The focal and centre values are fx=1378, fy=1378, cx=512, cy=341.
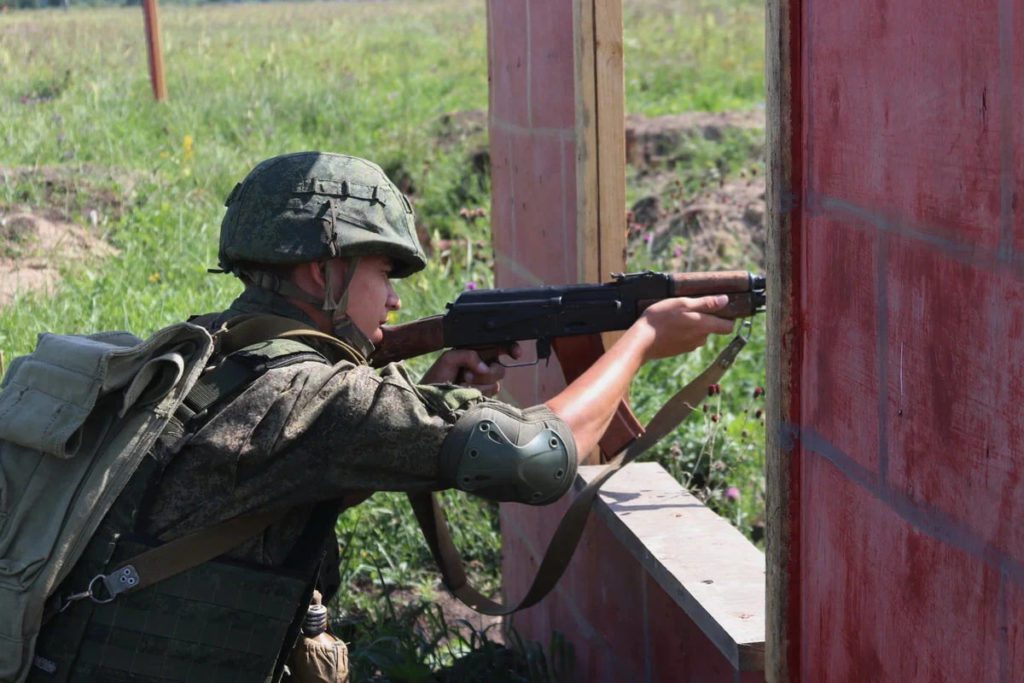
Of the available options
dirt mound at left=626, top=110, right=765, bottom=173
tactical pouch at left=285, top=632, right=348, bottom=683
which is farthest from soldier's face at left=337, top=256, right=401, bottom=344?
dirt mound at left=626, top=110, right=765, bottom=173

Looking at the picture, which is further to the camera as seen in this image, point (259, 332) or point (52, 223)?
point (52, 223)

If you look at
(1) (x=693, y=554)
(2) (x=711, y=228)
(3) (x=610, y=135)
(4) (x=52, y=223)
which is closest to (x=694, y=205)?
(2) (x=711, y=228)

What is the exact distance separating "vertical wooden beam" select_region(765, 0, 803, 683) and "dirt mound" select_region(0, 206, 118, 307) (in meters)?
4.98

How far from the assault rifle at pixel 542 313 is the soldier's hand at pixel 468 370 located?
0.03 metres

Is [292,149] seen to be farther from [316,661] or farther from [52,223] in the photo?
[316,661]

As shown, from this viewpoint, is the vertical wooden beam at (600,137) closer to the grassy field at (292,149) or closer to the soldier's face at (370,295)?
the soldier's face at (370,295)

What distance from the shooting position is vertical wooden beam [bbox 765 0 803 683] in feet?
7.04

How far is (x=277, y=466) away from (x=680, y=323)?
1122mm

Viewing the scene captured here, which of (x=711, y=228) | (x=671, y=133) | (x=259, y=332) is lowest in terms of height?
(x=711, y=228)

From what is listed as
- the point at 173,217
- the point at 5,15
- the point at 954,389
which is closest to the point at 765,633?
the point at 954,389

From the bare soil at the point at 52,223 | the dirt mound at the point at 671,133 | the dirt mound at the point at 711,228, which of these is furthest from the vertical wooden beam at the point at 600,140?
the dirt mound at the point at 671,133

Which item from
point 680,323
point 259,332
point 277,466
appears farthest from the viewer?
point 680,323

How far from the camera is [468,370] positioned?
331 cm

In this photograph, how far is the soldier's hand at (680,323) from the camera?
3.15 meters
